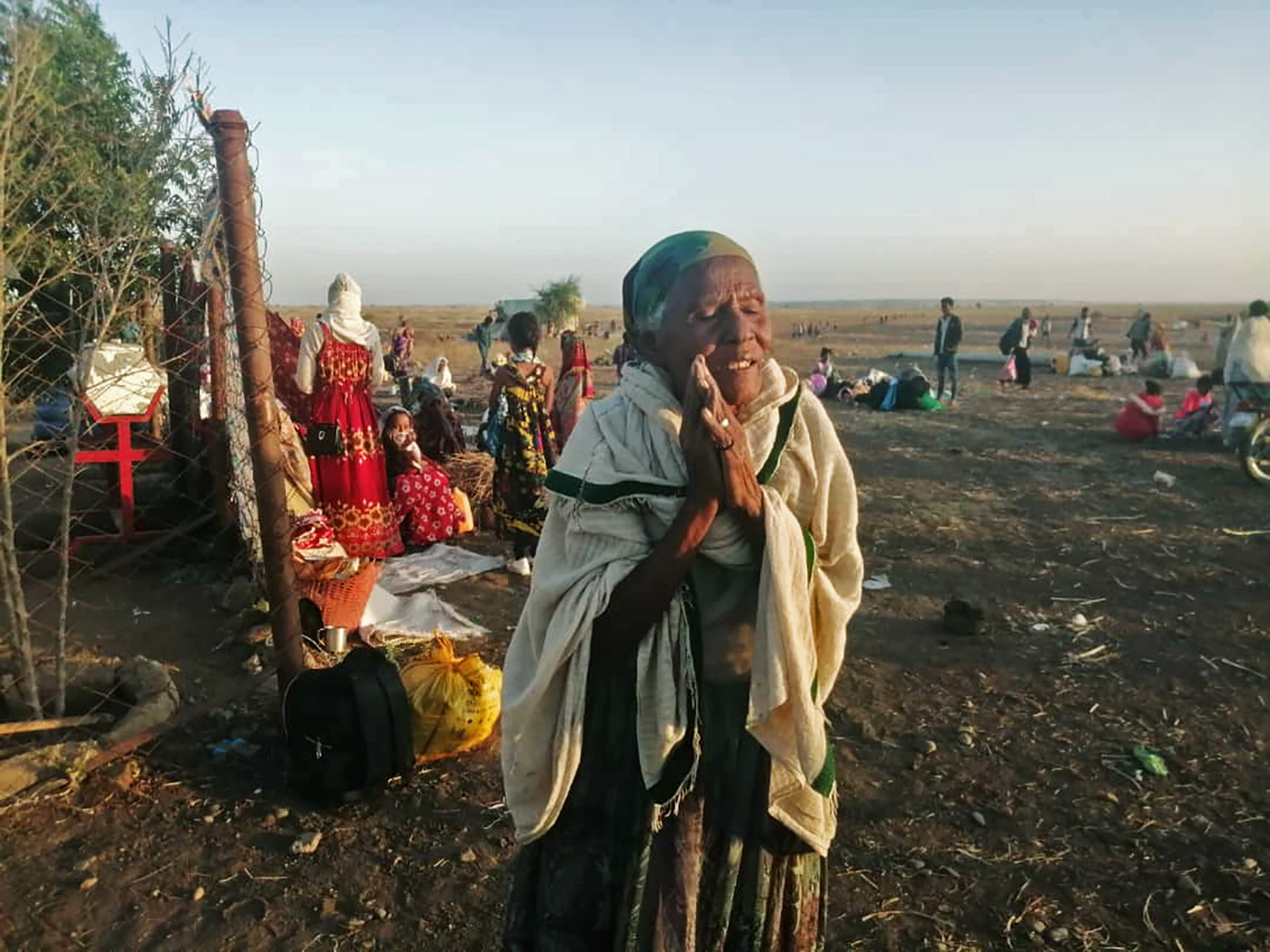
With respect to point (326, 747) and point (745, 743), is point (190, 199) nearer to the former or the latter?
point (326, 747)

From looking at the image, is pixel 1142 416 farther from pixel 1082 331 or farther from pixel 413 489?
pixel 1082 331

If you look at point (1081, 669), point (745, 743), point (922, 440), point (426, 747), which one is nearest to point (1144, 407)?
point (922, 440)

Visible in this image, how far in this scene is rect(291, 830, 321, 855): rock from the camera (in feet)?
10.6

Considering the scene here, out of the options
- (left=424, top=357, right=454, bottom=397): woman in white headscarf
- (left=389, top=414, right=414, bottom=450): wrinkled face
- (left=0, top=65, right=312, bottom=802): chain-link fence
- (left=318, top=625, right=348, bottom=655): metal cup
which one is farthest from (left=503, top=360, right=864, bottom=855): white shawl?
(left=424, top=357, right=454, bottom=397): woman in white headscarf

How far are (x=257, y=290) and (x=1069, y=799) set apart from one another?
3936 mm

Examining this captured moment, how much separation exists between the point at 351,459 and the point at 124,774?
325 centimetres

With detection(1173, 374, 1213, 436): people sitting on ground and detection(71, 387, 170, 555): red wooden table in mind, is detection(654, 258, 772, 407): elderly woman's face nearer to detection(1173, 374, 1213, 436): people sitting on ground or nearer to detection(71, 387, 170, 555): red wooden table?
detection(71, 387, 170, 555): red wooden table

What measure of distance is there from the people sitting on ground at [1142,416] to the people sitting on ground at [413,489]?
9.73 m

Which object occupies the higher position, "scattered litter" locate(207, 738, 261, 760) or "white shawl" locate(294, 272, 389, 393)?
"white shawl" locate(294, 272, 389, 393)

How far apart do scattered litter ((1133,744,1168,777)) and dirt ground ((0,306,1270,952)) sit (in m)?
0.04

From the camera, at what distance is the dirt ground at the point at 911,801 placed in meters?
2.89

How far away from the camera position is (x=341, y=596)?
5035 mm

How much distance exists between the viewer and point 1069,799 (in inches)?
141

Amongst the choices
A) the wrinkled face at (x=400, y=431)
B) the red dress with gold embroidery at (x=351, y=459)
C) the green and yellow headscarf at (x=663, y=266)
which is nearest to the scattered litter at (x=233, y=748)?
the red dress with gold embroidery at (x=351, y=459)
